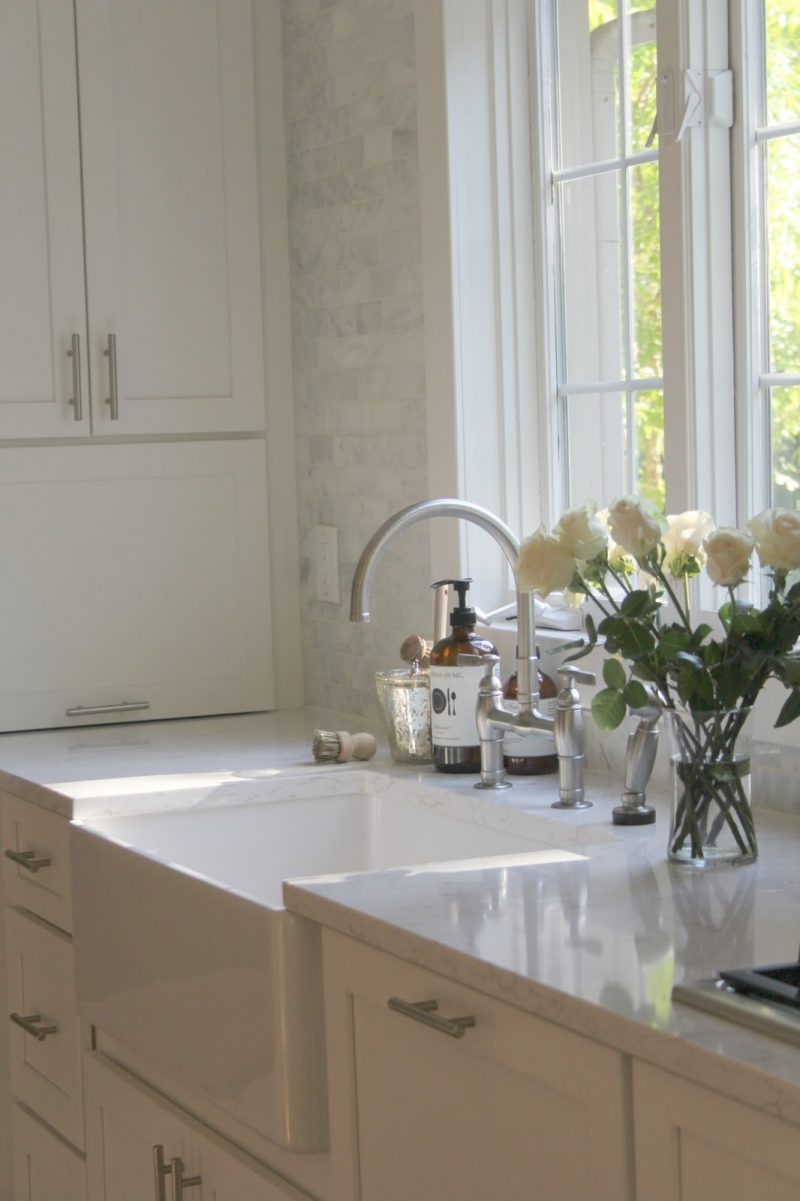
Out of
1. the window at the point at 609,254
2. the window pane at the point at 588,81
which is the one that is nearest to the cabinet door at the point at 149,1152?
the window at the point at 609,254

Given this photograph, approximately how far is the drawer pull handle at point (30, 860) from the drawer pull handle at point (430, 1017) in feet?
3.56

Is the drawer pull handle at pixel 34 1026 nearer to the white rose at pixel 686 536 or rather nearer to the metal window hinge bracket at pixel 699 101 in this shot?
the white rose at pixel 686 536

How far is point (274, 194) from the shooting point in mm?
3338

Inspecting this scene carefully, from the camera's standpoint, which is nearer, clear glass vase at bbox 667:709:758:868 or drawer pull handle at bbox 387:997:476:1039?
drawer pull handle at bbox 387:997:476:1039

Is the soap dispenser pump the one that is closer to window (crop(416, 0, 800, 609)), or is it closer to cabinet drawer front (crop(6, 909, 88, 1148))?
window (crop(416, 0, 800, 609))

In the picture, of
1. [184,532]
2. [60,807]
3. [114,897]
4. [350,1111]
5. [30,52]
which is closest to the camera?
[350,1111]

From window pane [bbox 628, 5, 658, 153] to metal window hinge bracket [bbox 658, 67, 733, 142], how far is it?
0.17 m

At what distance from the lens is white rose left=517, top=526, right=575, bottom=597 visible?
6.14ft

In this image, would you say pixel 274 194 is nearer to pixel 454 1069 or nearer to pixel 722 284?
pixel 722 284

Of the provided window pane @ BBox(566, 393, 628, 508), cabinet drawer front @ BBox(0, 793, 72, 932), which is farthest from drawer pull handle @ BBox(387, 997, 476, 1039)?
window pane @ BBox(566, 393, 628, 508)

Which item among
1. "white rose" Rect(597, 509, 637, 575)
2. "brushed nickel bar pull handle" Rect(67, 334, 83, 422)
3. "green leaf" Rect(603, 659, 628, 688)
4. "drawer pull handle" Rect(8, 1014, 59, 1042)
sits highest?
"brushed nickel bar pull handle" Rect(67, 334, 83, 422)

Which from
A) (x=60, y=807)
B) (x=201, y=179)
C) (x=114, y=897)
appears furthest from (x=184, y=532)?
(x=114, y=897)

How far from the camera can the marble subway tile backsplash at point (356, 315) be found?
2.97 meters

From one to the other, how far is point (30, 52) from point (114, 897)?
5.44 feet
